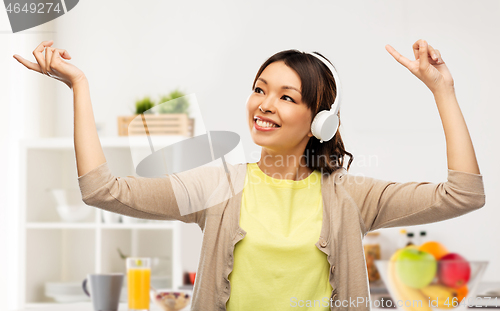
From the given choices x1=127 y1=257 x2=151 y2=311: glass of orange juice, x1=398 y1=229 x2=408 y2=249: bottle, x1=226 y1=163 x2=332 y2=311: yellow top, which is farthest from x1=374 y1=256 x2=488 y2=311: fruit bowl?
x1=398 y1=229 x2=408 y2=249: bottle

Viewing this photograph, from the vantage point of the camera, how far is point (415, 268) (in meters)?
0.88

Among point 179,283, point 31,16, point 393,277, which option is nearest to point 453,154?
point 393,277

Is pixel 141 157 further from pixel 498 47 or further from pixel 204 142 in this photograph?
pixel 498 47

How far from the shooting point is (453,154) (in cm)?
80

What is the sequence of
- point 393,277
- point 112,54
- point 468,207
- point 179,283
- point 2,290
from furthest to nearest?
point 112,54
point 2,290
point 179,283
point 393,277
point 468,207

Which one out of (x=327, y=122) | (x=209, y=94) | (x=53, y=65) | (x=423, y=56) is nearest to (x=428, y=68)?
(x=423, y=56)

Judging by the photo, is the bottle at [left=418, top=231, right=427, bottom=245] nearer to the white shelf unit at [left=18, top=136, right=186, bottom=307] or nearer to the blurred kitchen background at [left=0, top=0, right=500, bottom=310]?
the blurred kitchen background at [left=0, top=0, right=500, bottom=310]

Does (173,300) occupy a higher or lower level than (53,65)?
lower

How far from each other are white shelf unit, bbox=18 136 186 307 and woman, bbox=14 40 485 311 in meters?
1.24

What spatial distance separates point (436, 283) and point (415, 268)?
0.04 m

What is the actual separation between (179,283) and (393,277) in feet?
4.47

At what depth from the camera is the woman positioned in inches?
31.6

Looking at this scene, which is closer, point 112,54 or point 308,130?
point 308,130

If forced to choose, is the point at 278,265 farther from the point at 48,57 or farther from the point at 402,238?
the point at 402,238
